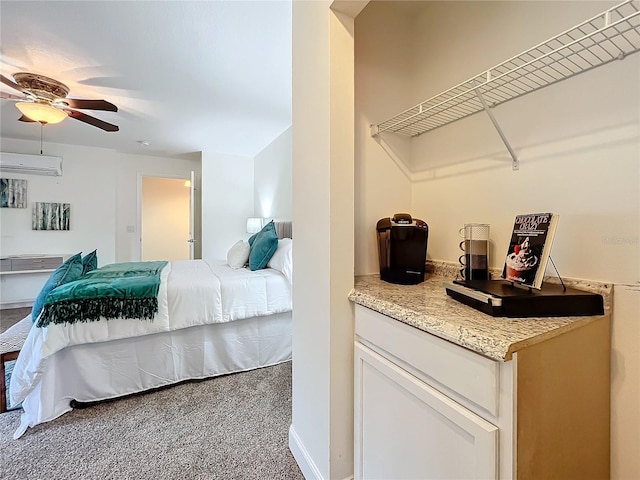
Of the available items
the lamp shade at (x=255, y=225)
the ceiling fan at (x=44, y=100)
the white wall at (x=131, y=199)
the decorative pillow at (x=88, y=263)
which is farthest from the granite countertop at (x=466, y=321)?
the white wall at (x=131, y=199)

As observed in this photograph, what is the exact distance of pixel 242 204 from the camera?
4953mm

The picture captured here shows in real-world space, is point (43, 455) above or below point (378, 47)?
below

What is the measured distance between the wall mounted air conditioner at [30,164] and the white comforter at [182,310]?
3051 mm

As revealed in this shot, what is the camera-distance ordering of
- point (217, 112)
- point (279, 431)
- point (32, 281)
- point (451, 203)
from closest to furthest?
point (451, 203)
point (279, 431)
point (217, 112)
point (32, 281)

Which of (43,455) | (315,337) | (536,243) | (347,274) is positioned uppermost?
(536,243)

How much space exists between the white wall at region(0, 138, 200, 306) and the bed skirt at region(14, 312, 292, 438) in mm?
3381

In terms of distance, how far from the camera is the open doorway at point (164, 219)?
21.8 ft

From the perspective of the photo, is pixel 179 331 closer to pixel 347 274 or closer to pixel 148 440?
pixel 148 440

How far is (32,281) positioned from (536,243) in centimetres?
574

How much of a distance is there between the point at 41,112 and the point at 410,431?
3.49m

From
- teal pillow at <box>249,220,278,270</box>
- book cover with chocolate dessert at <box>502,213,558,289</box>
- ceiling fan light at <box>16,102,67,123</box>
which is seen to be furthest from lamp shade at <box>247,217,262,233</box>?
book cover with chocolate dessert at <box>502,213,558,289</box>

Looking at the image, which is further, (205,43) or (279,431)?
(205,43)

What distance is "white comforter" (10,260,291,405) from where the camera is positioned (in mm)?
1640

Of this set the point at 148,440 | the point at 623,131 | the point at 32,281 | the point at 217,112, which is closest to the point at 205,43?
the point at 217,112
